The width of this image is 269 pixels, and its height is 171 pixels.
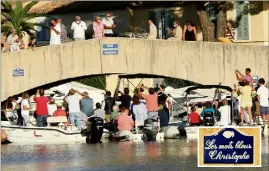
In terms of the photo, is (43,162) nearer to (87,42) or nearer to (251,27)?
(87,42)

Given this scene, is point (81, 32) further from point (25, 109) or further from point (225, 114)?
point (225, 114)

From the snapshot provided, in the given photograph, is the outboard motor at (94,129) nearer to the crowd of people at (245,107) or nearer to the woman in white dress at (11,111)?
the crowd of people at (245,107)

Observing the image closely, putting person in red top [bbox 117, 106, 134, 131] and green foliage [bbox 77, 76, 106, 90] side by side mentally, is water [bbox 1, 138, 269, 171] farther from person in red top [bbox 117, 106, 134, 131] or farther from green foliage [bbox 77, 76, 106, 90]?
green foliage [bbox 77, 76, 106, 90]

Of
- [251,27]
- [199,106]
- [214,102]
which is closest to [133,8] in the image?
[251,27]

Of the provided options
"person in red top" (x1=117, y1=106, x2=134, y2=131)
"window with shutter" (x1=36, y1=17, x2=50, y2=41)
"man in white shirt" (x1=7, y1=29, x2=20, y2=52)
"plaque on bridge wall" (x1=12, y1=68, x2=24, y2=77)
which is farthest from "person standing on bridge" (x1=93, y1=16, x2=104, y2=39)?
"window with shutter" (x1=36, y1=17, x2=50, y2=41)

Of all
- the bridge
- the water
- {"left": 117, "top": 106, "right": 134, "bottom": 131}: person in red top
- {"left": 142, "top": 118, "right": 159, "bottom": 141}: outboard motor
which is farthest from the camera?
the bridge

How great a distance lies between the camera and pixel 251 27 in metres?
57.5

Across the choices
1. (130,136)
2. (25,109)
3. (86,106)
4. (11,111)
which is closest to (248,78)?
(86,106)

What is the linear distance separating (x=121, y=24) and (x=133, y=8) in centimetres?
99

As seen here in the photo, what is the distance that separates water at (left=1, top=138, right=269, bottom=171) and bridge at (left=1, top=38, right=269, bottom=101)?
860 centimetres

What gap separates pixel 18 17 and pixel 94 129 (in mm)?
24515

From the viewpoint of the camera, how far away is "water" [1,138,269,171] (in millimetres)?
25594
